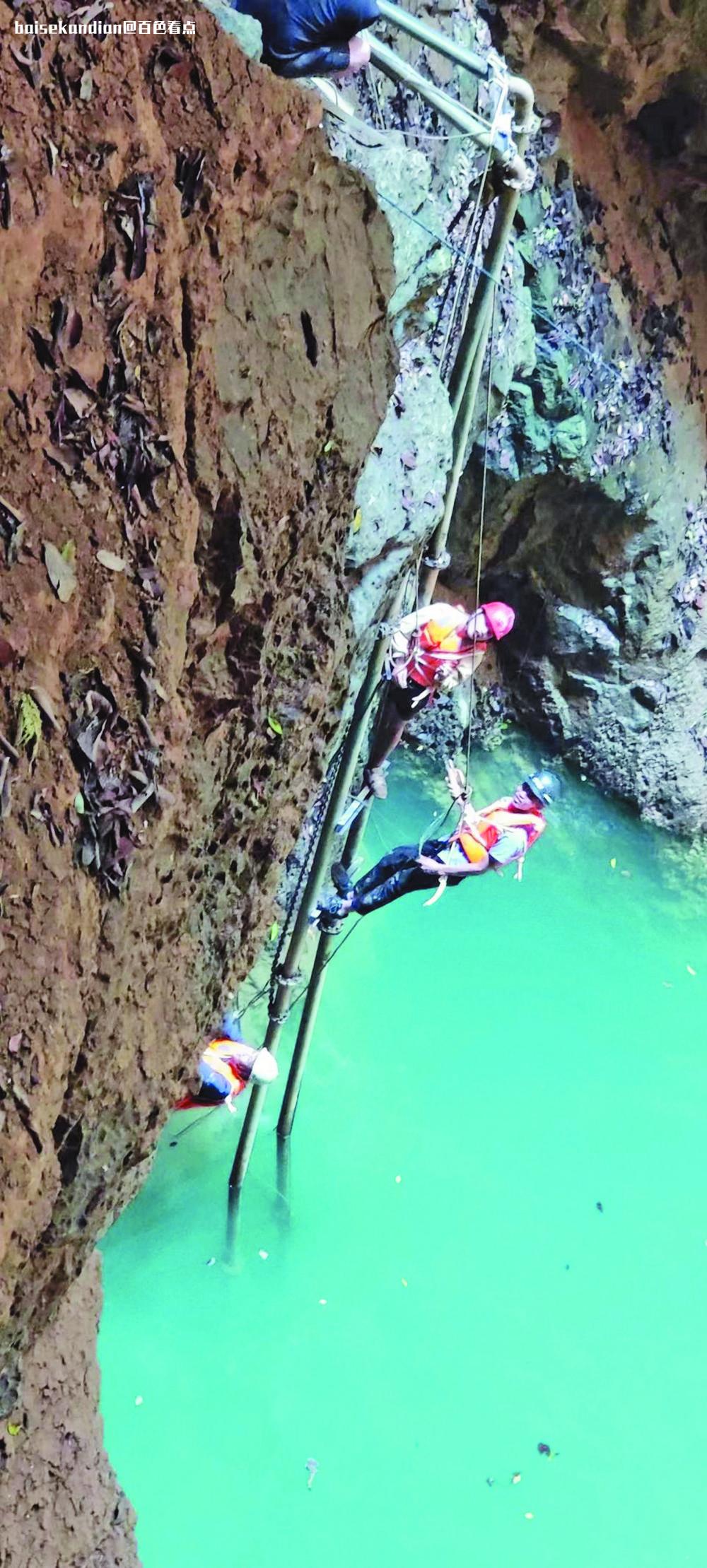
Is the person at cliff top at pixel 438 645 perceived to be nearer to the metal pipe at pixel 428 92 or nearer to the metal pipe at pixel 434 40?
the metal pipe at pixel 428 92

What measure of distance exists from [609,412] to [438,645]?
Answer: 12.4 ft

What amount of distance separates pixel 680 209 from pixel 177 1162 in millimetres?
6436

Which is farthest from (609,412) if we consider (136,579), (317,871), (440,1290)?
(136,579)

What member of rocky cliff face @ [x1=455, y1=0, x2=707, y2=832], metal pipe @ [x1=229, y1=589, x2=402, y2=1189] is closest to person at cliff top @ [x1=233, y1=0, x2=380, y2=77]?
metal pipe @ [x1=229, y1=589, x2=402, y2=1189]

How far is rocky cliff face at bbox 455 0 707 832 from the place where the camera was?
5.93 m

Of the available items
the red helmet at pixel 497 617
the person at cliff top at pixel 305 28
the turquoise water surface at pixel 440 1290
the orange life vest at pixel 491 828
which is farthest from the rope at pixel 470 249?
the turquoise water surface at pixel 440 1290

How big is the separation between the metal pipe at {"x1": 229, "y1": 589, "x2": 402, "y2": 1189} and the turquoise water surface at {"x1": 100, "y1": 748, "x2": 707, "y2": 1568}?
2.13 ft

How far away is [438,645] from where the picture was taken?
3.57 m

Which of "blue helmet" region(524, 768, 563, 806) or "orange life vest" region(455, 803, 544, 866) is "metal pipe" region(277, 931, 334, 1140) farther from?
"blue helmet" region(524, 768, 563, 806)

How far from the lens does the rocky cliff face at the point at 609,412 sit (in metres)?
5.93

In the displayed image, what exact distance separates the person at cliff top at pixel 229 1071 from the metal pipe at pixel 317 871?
0.16m

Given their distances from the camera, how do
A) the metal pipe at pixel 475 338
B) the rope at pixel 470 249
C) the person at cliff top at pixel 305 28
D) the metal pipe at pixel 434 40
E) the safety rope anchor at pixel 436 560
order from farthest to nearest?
the safety rope anchor at pixel 436 560 → the metal pipe at pixel 475 338 → the rope at pixel 470 249 → the metal pipe at pixel 434 40 → the person at cliff top at pixel 305 28

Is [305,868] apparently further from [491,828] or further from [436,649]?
[436,649]

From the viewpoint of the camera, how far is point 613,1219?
517 cm
